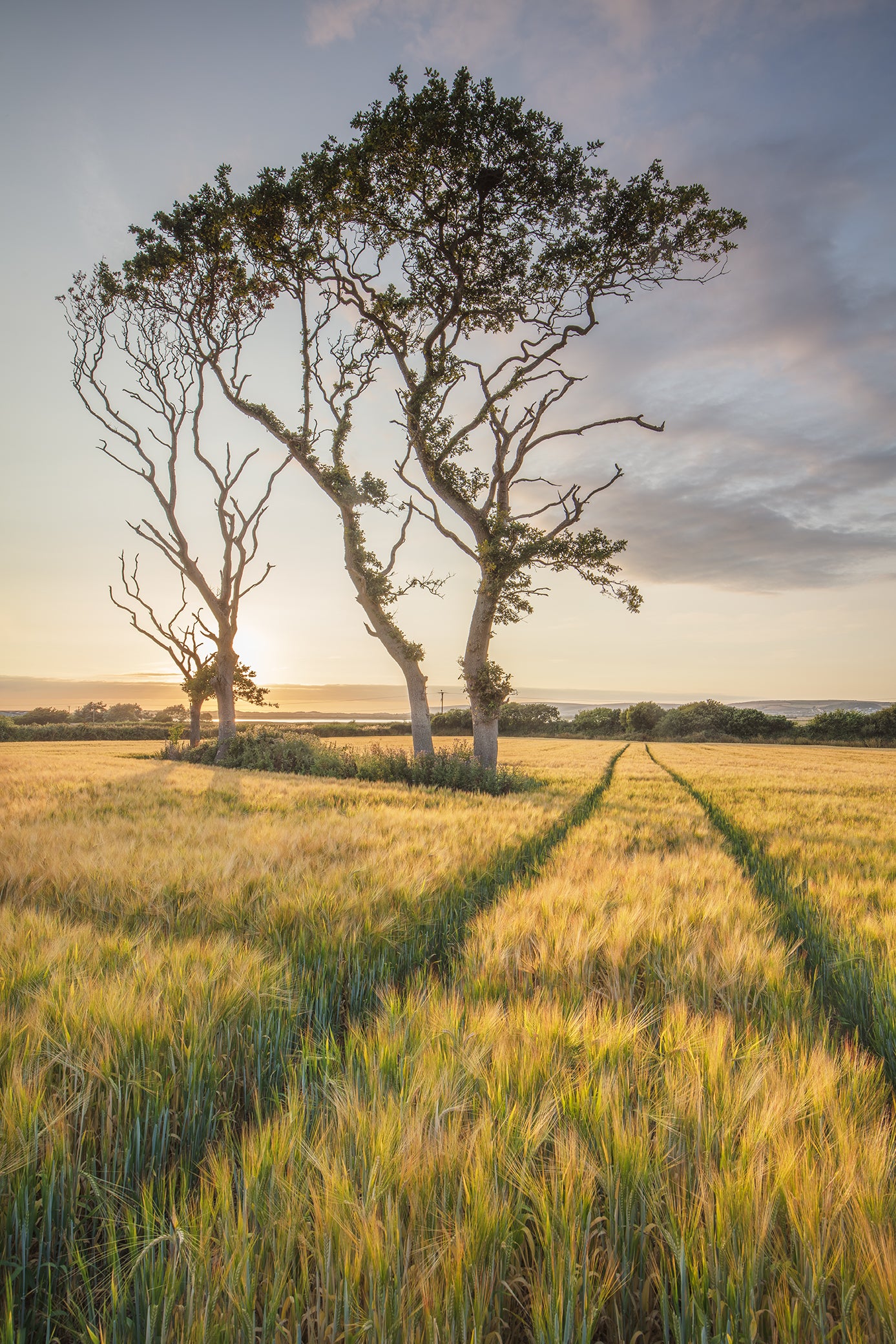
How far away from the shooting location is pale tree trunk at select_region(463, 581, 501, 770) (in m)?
14.4

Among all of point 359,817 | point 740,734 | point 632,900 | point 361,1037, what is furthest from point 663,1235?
point 740,734

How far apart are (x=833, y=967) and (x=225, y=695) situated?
73.6 ft

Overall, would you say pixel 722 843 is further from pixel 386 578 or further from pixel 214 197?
pixel 214 197

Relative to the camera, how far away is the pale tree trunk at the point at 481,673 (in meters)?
14.4

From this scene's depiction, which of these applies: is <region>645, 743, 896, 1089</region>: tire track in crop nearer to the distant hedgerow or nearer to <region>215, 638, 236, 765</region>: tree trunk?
the distant hedgerow

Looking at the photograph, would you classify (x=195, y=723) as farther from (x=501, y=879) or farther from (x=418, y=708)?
(x=501, y=879)

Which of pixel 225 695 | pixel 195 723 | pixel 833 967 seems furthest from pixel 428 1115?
pixel 195 723

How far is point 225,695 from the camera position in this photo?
22438 millimetres

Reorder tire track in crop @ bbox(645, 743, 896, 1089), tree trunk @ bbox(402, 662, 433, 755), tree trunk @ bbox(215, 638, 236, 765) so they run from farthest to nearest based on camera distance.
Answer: tree trunk @ bbox(215, 638, 236, 765), tree trunk @ bbox(402, 662, 433, 755), tire track in crop @ bbox(645, 743, 896, 1089)

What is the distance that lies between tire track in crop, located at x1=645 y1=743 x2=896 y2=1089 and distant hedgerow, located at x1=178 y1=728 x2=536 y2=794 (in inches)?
310

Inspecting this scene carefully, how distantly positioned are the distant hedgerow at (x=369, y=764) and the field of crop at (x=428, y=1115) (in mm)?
9167

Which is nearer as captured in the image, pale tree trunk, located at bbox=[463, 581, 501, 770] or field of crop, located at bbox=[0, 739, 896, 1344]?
field of crop, located at bbox=[0, 739, 896, 1344]

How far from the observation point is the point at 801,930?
3996 mm

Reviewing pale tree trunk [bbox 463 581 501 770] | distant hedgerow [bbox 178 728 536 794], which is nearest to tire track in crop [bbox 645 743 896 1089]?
distant hedgerow [bbox 178 728 536 794]
